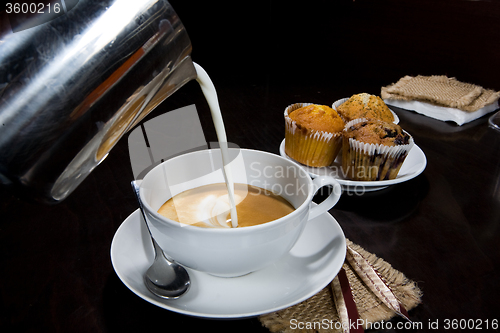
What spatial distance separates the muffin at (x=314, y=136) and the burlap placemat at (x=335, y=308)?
0.39m

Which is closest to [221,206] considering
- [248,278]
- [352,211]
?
[248,278]

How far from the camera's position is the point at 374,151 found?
772mm

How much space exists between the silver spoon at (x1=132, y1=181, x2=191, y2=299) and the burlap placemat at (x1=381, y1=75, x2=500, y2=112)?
3.43 feet

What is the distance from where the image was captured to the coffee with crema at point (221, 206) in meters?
0.52

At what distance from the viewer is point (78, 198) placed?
2.31ft

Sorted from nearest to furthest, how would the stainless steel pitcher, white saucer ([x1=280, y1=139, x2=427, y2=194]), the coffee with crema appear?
the stainless steel pitcher
the coffee with crema
white saucer ([x1=280, y1=139, x2=427, y2=194])

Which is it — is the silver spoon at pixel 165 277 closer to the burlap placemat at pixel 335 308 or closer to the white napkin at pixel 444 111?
the burlap placemat at pixel 335 308

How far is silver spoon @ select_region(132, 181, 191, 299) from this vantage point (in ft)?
1.43

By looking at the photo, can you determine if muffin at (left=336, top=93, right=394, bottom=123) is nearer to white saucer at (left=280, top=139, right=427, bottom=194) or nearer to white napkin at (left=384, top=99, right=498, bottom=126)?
white saucer at (left=280, top=139, right=427, bottom=194)

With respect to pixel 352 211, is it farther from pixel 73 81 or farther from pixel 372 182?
Answer: pixel 73 81

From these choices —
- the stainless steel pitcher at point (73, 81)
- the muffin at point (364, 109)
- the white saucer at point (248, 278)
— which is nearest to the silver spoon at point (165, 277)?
the white saucer at point (248, 278)

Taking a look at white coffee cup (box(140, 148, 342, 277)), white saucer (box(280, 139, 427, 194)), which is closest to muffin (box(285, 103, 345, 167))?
white saucer (box(280, 139, 427, 194))

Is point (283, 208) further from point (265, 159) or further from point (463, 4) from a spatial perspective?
point (463, 4)

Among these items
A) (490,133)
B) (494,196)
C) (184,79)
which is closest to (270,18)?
(490,133)
